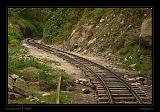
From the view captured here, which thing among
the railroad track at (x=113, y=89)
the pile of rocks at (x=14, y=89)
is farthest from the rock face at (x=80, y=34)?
the pile of rocks at (x=14, y=89)

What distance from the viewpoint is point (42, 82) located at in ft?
33.4

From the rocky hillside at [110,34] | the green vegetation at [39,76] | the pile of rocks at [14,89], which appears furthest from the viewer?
the rocky hillside at [110,34]

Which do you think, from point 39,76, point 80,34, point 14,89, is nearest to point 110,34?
point 80,34

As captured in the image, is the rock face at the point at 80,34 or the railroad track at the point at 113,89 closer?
the railroad track at the point at 113,89

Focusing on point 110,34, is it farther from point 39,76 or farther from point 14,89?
point 14,89

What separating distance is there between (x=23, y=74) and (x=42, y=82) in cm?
82

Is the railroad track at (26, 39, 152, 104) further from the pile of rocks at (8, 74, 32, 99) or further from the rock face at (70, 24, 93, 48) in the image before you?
the rock face at (70, 24, 93, 48)

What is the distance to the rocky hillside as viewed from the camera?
479 inches

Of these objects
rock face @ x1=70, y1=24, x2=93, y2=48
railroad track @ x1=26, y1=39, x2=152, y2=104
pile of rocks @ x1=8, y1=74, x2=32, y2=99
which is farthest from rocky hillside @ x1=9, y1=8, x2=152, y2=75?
pile of rocks @ x1=8, y1=74, x2=32, y2=99

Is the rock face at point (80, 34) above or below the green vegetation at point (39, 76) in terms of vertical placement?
above

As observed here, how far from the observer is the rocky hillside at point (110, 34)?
39.9 ft

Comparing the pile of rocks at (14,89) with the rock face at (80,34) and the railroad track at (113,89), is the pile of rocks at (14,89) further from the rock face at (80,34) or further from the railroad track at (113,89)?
the rock face at (80,34)
